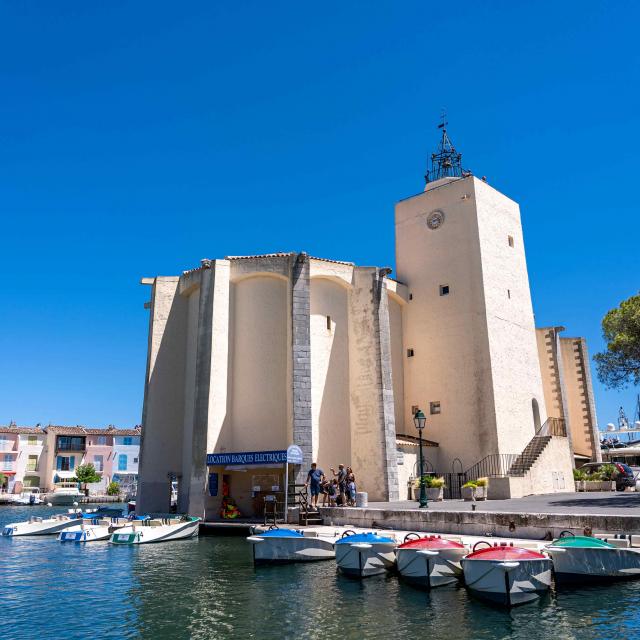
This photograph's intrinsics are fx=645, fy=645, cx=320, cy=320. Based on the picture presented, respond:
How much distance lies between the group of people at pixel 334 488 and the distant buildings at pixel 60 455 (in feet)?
172

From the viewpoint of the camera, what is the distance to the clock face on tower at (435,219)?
106 ft

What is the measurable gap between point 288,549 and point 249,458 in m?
8.25

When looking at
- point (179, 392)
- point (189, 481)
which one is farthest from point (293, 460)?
point (179, 392)

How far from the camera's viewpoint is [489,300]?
3008 cm

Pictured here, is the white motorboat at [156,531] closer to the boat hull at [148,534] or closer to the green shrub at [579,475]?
the boat hull at [148,534]

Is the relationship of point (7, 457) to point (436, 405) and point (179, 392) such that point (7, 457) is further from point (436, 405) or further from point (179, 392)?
point (436, 405)

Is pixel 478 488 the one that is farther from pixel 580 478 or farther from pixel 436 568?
pixel 436 568

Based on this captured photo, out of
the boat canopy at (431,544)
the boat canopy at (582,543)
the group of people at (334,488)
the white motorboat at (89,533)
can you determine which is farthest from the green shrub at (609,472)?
the white motorboat at (89,533)

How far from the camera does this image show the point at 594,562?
12.3 meters

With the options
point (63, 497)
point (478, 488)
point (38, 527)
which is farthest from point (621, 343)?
point (63, 497)

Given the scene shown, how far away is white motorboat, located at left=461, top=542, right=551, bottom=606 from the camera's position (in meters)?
11.5

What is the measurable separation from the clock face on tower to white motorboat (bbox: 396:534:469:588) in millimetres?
21385

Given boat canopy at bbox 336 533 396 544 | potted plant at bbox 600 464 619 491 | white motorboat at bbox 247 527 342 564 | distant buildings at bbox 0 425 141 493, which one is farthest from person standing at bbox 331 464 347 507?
distant buildings at bbox 0 425 141 493

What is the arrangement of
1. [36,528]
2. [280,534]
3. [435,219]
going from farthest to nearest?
[435,219]
[36,528]
[280,534]
